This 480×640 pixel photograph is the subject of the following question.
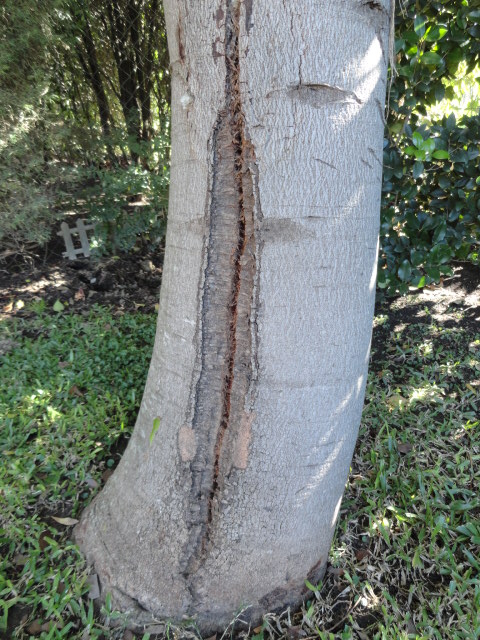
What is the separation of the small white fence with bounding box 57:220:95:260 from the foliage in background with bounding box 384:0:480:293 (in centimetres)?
249

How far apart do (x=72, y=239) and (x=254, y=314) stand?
10.3ft

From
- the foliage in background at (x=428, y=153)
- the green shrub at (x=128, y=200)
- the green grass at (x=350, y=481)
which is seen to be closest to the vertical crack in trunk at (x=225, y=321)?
the green grass at (x=350, y=481)

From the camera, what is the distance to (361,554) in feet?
5.69

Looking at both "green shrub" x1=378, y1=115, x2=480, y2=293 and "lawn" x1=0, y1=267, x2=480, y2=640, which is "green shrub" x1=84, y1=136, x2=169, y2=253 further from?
"green shrub" x1=378, y1=115, x2=480, y2=293

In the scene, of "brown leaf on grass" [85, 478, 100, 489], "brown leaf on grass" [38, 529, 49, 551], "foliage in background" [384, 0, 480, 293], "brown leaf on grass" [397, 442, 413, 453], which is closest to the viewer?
"brown leaf on grass" [38, 529, 49, 551]

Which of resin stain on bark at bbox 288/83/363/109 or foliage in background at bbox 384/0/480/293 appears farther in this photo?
foliage in background at bbox 384/0/480/293

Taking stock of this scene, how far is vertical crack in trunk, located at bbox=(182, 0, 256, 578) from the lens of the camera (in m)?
1.19

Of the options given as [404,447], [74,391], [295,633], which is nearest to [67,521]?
[74,391]

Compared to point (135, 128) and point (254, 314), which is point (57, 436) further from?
point (135, 128)

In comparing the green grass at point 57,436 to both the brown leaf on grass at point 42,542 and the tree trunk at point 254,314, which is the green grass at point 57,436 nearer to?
the brown leaf on grass at point 42,542

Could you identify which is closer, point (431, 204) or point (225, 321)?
point (225, 321)

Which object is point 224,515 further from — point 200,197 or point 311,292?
point 200,197

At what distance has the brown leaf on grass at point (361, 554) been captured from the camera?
1.72m

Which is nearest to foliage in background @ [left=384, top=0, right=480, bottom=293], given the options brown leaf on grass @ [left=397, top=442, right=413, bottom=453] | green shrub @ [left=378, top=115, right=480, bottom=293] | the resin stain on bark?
green shrub @ [left=378, top=115, right=480, bottom=293]
